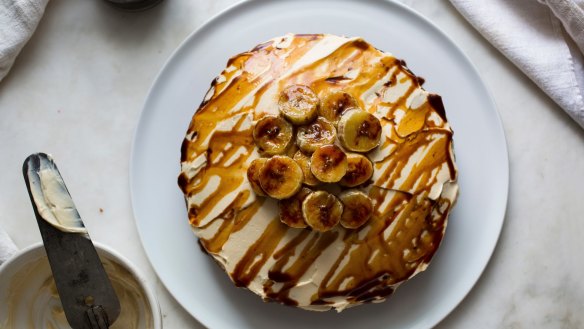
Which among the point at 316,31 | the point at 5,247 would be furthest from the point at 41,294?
the point at 316,31

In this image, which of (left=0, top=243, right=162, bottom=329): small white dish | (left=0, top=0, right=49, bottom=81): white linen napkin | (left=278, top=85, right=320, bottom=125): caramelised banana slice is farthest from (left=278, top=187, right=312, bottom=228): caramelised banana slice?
(left=0, top=0, right=49, bottom=81): white linen napkin

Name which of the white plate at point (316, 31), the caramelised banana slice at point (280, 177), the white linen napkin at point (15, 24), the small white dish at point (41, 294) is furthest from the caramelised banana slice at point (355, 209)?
the white linen napkin at point (15, 24)

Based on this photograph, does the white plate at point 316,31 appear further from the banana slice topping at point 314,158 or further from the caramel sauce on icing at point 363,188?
the banana slice topping at point 314,158

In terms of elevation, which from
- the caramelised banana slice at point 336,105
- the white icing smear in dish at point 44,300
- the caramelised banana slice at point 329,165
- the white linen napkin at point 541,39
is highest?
the white linen napkin at point 541,39

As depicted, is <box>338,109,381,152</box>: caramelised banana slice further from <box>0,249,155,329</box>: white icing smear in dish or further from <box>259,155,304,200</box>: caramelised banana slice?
<box>0,249,155,329</box>: white icing smear in dish

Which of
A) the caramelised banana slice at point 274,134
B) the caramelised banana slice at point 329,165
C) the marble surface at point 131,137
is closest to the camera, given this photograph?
the caramelised banana slice at point 329,165

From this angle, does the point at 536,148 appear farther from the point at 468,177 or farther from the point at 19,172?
the point at 19,172

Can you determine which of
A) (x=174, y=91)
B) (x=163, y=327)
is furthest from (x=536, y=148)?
(x=163, y=327)
